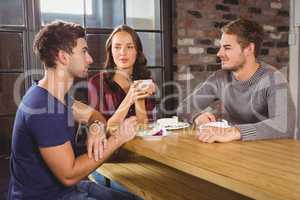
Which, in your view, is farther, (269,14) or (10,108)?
(269,14)

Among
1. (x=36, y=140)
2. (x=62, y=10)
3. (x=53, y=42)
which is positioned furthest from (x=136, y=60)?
(x=36, y=140)

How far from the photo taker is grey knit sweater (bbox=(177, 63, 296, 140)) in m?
1.63

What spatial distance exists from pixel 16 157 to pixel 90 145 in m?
0.30

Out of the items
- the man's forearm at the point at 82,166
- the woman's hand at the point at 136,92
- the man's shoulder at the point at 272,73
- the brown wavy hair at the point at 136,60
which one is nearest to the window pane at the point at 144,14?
the brown wavy hair at the point at 136,60

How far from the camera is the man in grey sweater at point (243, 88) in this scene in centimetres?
188

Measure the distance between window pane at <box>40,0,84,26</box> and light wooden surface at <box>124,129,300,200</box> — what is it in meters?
1.61

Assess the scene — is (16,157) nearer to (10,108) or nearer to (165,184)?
(165,184)

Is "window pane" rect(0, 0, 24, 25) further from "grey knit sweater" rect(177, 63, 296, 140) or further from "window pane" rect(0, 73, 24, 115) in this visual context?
"grey knit sweater" rect(177, 63, 296, 140)

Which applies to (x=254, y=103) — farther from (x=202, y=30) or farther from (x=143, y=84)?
(x=202, y=30)

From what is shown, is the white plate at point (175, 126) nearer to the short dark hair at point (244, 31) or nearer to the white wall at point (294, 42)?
the short dark hair at point (244, 31)

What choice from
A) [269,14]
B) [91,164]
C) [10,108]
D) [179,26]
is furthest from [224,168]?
[269,14]

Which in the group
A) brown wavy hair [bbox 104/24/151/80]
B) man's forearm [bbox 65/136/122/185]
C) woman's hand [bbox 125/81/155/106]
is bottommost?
man's forearm [bbox 65/136/122/185]

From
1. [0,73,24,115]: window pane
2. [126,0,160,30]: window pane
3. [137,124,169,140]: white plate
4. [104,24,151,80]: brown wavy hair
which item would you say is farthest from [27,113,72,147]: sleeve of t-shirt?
[126,0,160,30]: window pane

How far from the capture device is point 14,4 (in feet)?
8.81
